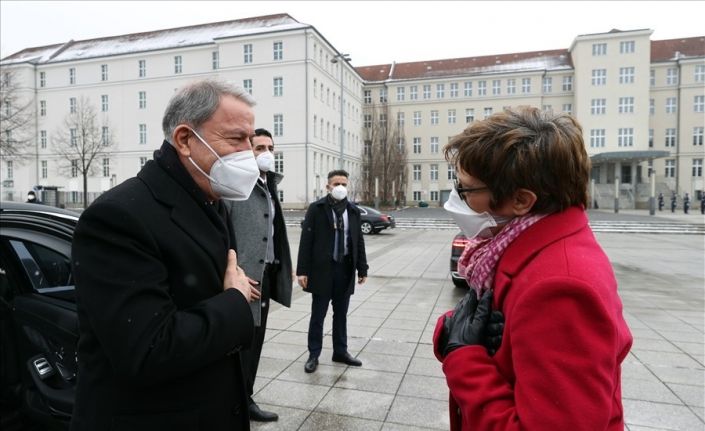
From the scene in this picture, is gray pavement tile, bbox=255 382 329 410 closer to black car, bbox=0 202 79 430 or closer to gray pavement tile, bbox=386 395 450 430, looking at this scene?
gray pavement tile, bbox=386 395 450 430

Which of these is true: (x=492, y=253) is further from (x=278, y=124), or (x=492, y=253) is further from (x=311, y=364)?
(x=278, y=124)

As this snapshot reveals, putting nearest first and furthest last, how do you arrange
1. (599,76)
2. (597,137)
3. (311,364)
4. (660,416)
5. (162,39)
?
(660,416), (311,364), (599,76), (597,137), (162,39)

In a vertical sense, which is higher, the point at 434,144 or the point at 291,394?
the point at 434,144

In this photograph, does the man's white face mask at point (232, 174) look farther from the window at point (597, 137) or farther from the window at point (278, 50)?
the window at point (597, 137)

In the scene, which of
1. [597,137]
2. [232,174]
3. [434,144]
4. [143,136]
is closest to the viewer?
[232,174]

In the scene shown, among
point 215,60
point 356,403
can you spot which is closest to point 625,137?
point 215,60

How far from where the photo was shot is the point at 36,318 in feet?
10.1

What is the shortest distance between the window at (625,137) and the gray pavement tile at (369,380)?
59584 mm

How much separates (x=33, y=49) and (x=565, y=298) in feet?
270

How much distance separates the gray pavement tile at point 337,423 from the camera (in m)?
3.42

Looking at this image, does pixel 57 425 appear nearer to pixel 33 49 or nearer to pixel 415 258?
pixel 415 258

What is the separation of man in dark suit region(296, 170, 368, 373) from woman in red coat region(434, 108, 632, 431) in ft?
10.6

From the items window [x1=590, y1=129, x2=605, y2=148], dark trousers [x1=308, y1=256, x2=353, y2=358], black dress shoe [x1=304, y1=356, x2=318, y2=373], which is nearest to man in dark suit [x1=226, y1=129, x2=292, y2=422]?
black dress shoe [x1=304, y1=356, x2=318, y2=373]

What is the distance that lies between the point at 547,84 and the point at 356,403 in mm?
65005
